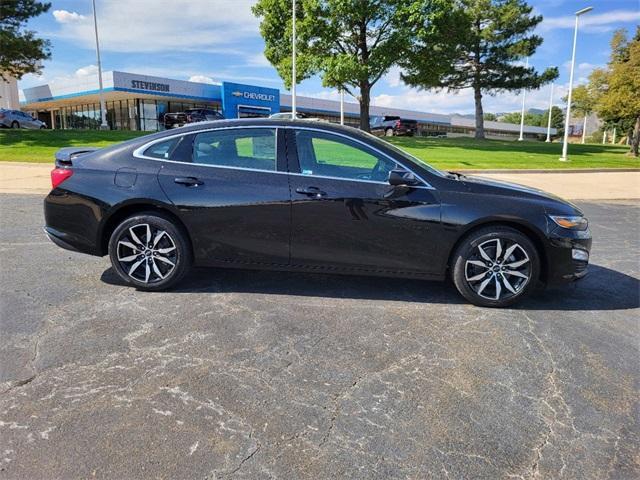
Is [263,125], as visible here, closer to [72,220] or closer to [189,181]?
[189,181]

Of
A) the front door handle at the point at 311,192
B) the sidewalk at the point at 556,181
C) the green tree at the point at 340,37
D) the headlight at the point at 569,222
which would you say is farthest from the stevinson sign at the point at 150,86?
the headlight at the point at 569,222

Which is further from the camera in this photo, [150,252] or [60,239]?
[60,239]

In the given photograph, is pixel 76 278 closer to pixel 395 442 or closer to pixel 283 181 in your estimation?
pixel 283 181

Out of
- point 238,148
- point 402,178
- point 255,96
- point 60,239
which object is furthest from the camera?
point 255,96

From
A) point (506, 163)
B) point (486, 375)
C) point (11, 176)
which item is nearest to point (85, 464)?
point (486, 375)

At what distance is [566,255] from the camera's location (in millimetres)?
4402

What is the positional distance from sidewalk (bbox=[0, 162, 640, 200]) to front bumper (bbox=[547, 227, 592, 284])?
9155 millimetres

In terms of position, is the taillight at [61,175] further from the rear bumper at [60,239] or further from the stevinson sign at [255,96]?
the stevinson sign at [255,96]

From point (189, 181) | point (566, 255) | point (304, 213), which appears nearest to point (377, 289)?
point (304, 213)

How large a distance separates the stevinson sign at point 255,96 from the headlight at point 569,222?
153ft

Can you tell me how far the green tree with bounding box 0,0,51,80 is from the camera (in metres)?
24.8

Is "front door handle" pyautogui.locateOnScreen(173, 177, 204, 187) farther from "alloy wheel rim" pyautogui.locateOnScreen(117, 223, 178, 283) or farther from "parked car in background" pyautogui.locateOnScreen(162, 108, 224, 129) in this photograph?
"parked car in background" pyautogui.locateOnScreen(162, 108, 224, 129)

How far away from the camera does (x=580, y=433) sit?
270 cm

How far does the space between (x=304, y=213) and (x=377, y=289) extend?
1151 millimetres
